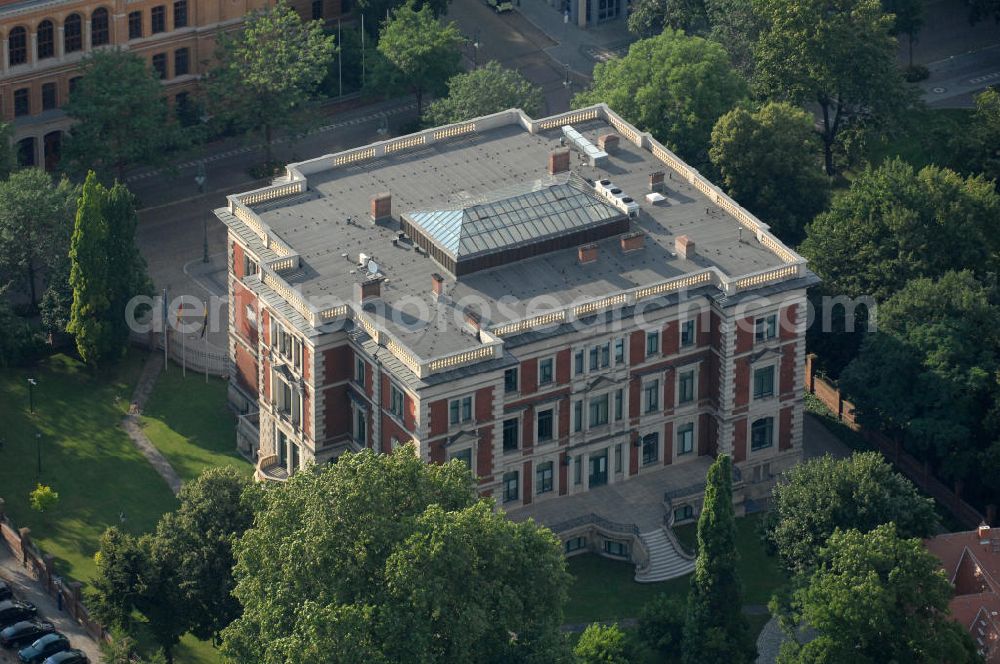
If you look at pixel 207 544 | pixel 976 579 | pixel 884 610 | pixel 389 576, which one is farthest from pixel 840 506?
pixel 207 544

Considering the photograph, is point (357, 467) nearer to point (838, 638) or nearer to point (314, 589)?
point (314, 589)

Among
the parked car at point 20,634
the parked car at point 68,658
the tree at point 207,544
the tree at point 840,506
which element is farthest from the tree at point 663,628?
the parked car at point 20,634

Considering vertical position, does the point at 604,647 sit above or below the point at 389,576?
below

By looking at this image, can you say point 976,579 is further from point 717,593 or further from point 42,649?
point 42,649

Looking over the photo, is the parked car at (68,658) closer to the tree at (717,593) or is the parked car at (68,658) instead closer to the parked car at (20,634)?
the parked car at (20,634)

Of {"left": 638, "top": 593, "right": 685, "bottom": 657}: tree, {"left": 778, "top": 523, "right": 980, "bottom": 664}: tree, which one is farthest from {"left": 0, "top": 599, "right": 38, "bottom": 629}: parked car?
{"left": 778, "top": 523, "right": 980, "bottom": 664}: tree

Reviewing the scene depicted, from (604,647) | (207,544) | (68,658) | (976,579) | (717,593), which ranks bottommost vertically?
(68,658)
